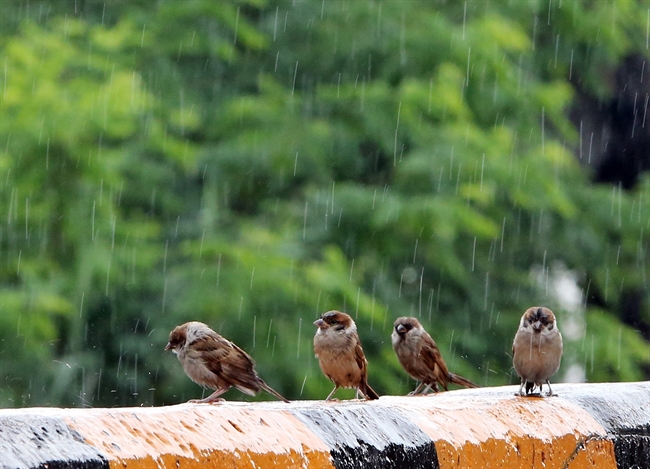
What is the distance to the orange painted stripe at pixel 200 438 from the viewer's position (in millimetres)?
1559

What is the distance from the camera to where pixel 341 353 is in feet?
15.3

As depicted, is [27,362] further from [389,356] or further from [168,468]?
[168,468]

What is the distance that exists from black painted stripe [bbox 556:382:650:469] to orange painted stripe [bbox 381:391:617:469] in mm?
39

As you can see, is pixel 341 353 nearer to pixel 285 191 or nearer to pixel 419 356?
pixel 419 356

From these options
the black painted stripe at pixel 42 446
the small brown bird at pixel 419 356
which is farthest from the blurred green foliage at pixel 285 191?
the black painted stripe at pixel 42 446

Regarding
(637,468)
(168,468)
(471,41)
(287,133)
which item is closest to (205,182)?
(287,133)

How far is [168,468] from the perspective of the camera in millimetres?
1580

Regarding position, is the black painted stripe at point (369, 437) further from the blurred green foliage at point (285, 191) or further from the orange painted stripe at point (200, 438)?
the blurred green foliage at point (285, 191)

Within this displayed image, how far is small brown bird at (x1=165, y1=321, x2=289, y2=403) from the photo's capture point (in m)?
4.32

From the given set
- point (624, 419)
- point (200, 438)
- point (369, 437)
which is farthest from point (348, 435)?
point (624, 419)

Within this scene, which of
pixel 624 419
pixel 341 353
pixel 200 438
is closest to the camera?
pixel 200 438

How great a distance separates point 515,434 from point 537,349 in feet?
6.36

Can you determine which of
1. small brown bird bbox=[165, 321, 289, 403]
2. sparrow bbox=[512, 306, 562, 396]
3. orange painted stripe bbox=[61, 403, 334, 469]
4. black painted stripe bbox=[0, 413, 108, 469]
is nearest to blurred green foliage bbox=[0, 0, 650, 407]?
small brown bird bbox=[165, 321, 289, 403]

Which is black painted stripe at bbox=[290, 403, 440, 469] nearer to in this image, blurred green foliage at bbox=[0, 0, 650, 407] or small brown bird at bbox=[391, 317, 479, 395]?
small brown bird at bbox=[391, 317, 479, 395]
